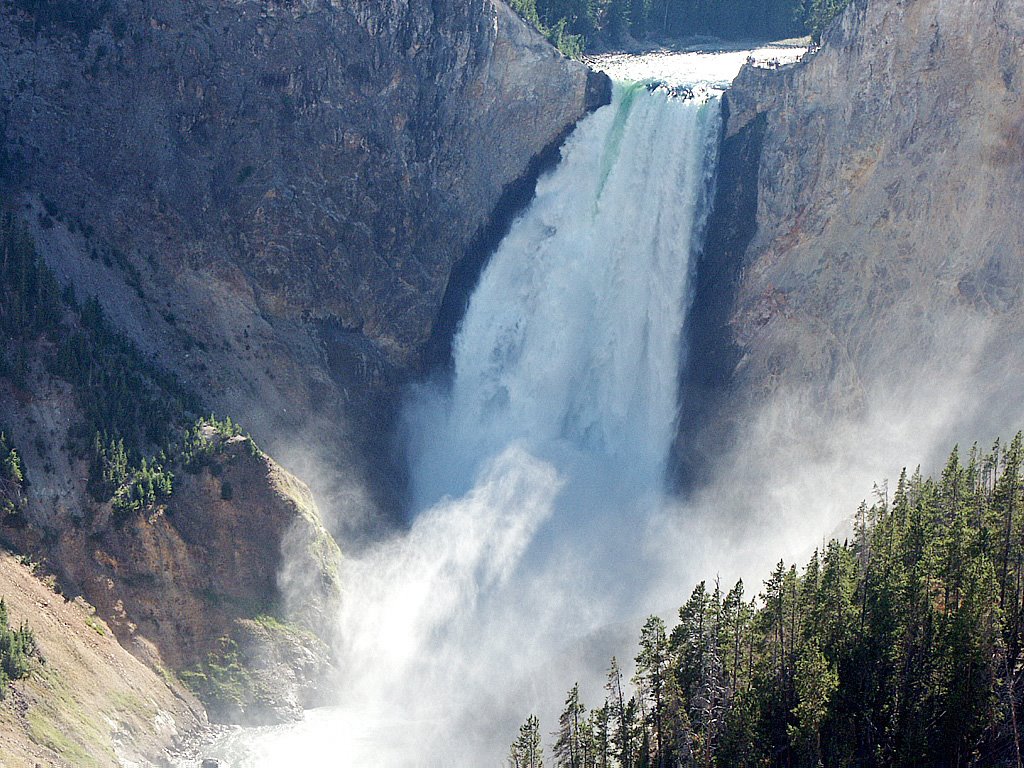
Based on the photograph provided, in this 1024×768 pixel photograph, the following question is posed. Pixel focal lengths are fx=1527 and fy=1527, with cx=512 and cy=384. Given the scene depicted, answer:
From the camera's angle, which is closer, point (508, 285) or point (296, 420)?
point (296, 420)

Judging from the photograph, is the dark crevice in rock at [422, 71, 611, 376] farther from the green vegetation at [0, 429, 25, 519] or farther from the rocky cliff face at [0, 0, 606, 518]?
the green vegetation at [0, 429, 25, 519]

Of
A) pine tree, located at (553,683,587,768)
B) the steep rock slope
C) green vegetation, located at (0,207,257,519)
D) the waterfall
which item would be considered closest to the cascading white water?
the waterfall

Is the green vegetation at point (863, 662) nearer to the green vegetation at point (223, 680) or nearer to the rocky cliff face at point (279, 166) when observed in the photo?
the green vegetation at point (223, 680)

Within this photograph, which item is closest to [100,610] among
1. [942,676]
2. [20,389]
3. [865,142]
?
[20,389]

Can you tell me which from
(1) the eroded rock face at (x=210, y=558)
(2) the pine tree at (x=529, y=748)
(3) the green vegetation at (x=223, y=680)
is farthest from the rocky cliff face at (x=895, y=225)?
(3) the green vegetation at (x=223, y=680)

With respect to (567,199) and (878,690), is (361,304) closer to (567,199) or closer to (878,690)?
(567,199)

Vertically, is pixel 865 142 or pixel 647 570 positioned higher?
pixel 865 142
